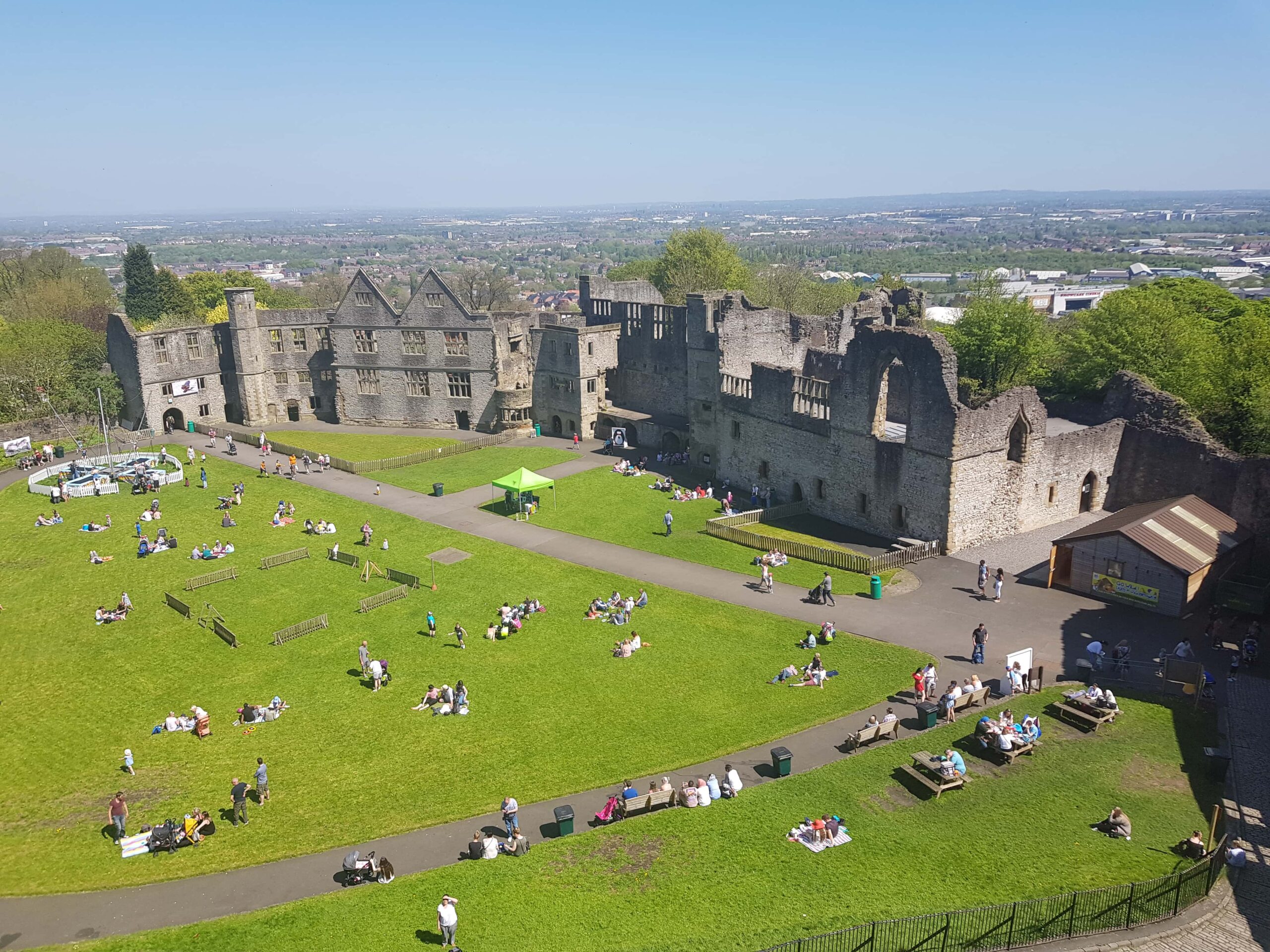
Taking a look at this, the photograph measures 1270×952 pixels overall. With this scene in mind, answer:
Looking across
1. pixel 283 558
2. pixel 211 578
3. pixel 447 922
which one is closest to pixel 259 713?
pixel 447 922

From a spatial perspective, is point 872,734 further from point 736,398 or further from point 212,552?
point 212,552

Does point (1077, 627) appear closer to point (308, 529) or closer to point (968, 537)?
point (968, 537)

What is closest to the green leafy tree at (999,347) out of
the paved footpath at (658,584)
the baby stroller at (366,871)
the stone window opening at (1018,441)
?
the stone window opening at (1018,441)

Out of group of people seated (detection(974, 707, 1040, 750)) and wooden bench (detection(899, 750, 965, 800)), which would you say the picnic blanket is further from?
group of people seated (detection(974, 707, 1040, 750))

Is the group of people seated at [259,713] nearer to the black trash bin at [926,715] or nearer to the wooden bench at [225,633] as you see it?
the wooden bench at [225,633]

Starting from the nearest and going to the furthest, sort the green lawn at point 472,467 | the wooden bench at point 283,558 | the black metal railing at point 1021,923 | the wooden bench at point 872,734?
the black metal railing at point 1021,923 → the wooden bench at point 872,734 → the wooden bench at point 283,558 → the green lawn at point 472,467

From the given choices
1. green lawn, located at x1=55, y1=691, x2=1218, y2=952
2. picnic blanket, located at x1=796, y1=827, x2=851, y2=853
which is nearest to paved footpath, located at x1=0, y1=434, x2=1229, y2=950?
green lawn, located at x1=55, y1=691, x2=1218, y2=952
